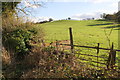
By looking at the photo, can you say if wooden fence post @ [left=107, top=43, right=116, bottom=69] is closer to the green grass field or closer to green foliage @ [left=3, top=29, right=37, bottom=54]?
the green grass field

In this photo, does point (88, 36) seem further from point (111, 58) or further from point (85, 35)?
point (111, 58)

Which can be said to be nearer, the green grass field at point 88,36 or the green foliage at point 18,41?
the green foliage at point 18,41

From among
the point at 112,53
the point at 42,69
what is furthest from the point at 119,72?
the point at 42,69

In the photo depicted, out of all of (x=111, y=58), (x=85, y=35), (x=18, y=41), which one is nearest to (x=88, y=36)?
(x=85, y=35)

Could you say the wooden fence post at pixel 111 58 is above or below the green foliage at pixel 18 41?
below

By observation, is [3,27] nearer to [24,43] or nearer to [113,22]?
[24,43]

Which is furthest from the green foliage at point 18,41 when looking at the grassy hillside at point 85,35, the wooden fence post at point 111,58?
the wooden fence post at point 111,58

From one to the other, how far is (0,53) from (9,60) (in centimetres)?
64

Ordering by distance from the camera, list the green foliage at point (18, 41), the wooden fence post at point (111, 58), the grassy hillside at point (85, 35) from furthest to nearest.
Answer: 1. the grassy hillside at point (85, 35)
2. the green foliage at point (18, 41)
3. the wooden fence post at point (111, 58)

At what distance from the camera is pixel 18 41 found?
7.12 metres

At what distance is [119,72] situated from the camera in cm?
469

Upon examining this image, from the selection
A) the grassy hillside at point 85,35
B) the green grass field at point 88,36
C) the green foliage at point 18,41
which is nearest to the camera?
the green foliage at point 18,41

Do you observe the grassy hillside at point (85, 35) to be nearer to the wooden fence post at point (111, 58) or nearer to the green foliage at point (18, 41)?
the wooden fence post at point (111, 58)

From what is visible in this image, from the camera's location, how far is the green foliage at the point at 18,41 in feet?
23.2
